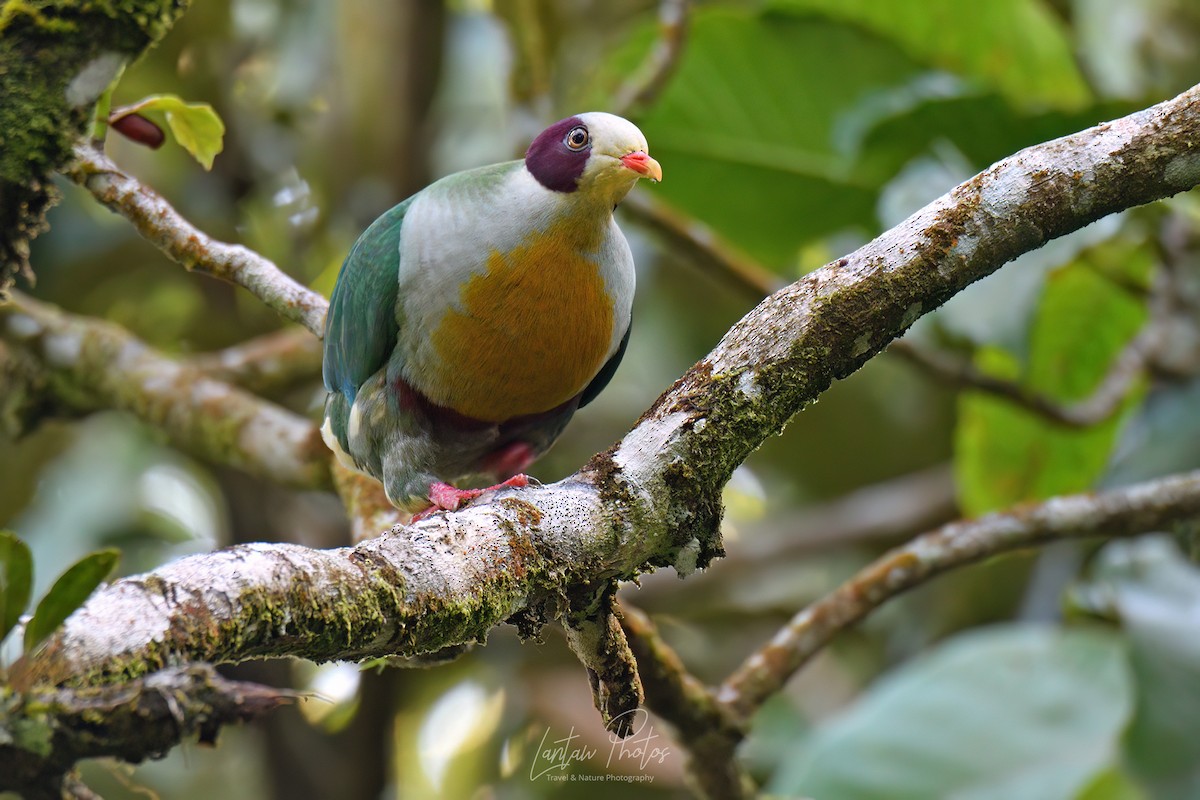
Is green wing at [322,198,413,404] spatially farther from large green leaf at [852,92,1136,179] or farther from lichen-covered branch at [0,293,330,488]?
large green leaf at [852,92,1136,179]

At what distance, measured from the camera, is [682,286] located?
619cm

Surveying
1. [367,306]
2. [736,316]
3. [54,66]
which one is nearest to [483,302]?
[367,306]

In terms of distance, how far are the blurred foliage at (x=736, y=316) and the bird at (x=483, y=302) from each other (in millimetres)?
1352

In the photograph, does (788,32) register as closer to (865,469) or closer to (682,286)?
(682,286)

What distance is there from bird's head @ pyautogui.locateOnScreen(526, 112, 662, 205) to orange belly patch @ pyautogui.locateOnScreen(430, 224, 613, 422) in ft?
0.39

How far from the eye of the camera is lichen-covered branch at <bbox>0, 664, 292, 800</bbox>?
1130 mm

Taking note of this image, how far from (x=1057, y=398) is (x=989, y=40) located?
155 centimetres

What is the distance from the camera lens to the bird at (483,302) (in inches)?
102

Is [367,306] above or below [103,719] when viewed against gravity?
above

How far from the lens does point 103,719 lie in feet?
3.73

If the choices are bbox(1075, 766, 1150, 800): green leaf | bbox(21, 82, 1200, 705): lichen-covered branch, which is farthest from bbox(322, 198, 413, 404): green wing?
bbox(1075, 766, 1150, 800): green leaf

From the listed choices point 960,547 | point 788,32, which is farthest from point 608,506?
point 788,32

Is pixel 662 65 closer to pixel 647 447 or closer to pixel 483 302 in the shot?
pixel 483 302

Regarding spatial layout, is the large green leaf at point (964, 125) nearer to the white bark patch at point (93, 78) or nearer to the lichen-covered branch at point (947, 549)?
the lichen-covered branch at point (947, 549)
